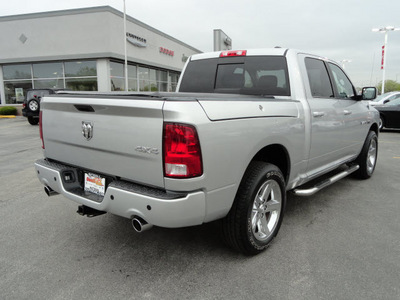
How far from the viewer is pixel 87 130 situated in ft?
8.55

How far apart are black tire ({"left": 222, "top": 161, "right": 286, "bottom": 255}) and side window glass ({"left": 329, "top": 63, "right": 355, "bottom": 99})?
7.00ft

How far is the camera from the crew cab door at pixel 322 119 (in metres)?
3.57

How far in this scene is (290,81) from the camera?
11.4ft

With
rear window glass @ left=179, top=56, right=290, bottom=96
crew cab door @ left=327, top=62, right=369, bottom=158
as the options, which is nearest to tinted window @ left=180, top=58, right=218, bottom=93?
rear window glass @ left=179, top=56, right=290, bottom=96

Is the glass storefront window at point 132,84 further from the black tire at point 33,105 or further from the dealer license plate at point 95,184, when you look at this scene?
the dealer license plate at point 95,184

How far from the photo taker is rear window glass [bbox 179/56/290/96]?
11.9 feet

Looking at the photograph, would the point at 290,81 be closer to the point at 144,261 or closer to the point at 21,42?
the point at 144,261

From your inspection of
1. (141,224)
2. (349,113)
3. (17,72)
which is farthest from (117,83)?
(141,224)

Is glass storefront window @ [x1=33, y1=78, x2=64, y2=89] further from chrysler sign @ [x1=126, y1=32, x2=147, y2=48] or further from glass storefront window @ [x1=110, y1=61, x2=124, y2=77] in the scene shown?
chrysler sign @ [x1=126, y1=32, x2=147, y2=48]

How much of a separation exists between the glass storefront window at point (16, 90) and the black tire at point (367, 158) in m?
21.3

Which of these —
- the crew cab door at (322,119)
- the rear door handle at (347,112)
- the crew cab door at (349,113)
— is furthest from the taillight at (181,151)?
the rear door handle at (347,112)

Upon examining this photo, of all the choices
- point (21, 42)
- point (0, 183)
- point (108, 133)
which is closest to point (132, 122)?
point (108, 133)

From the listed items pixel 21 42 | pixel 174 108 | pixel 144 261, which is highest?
pixel 21 42

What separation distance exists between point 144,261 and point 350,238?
205cm
